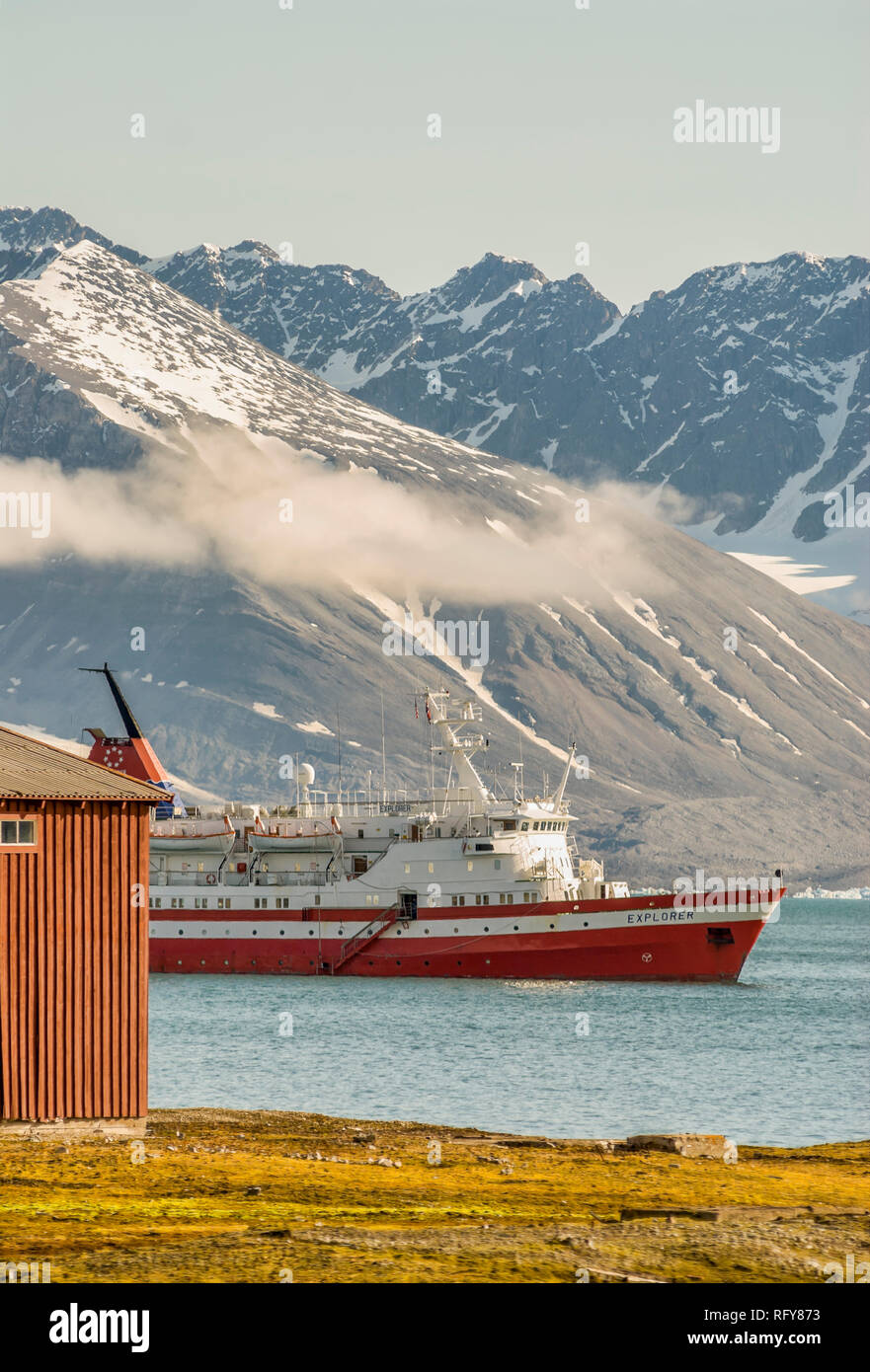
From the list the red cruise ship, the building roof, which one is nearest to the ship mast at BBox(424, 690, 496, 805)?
the red cruise ship

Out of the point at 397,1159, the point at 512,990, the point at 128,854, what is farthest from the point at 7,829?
the point at 512,990

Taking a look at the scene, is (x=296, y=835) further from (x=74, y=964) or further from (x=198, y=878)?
(x=74, y=964)

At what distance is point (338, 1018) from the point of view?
63125 mm

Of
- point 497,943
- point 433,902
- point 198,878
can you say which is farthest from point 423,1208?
point 198,878

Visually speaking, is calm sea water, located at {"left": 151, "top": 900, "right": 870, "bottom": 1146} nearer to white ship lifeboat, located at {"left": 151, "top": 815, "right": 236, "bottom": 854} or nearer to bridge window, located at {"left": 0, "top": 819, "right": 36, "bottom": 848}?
white ship lifeboat, located at {"left": 151, "top": 815, "right": 236, "bottom": 854}

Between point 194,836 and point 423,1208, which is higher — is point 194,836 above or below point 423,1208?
above

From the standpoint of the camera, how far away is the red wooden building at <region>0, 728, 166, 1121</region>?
27.6 meters

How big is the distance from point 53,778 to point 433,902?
48.6 meters

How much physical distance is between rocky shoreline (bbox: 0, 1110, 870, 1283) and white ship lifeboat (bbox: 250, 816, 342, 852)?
160 feet

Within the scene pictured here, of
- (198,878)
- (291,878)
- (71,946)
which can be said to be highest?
(71,946)

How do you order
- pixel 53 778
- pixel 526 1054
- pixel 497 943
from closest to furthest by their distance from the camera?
pixel 53 778, pixel 526 1054, pixel 497 943

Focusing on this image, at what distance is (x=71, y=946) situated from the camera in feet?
92.3

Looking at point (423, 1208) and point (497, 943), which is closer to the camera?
point (423, 1208)
